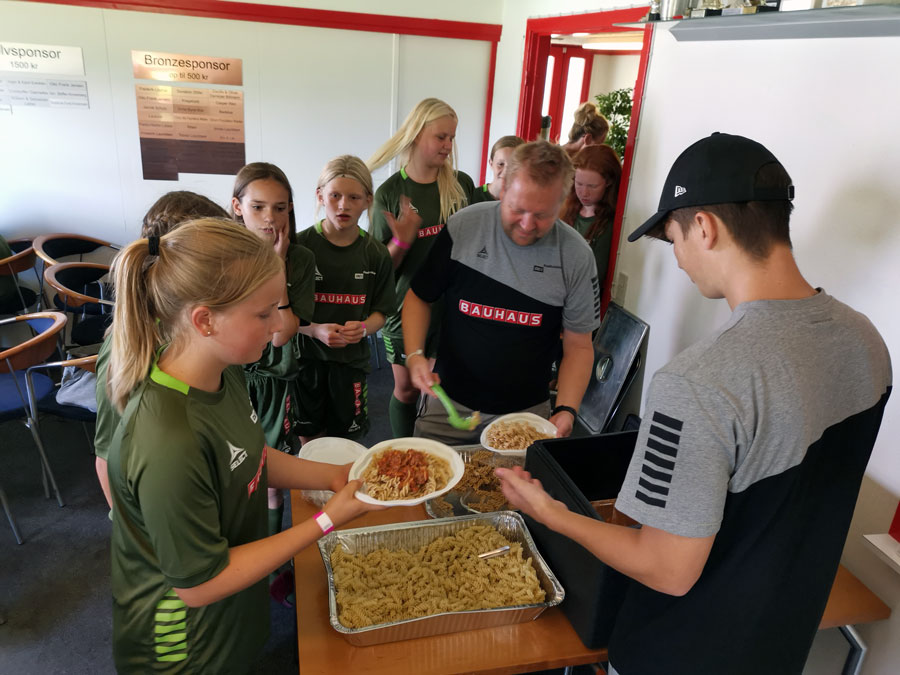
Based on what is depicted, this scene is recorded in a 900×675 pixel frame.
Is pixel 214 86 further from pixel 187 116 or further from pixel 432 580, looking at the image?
pixel 432 580

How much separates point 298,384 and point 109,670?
1265 mm

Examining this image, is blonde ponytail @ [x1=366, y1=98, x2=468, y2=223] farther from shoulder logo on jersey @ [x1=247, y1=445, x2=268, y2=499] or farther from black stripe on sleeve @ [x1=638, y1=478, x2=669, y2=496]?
black stripe on sleeve @ [x1=638, y1=478, x2=669, y2=496]

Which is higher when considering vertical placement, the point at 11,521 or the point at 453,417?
the point at 453,417

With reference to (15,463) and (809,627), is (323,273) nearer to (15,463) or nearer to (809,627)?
(809,627)

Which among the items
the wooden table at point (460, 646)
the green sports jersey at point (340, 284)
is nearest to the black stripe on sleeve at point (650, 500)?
the wooden table at point (460, 646)

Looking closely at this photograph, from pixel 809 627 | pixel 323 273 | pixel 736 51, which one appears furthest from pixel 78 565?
pixel 736 51

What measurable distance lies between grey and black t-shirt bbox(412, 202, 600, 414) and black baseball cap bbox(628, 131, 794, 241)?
1008 millimetres

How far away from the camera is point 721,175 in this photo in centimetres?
107

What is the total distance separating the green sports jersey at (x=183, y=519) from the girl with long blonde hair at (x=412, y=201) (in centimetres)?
175

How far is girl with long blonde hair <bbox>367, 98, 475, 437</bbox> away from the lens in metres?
3.12

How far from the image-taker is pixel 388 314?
9.32 feet

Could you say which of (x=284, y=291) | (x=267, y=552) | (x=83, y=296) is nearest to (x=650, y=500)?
(x=267, y=552)

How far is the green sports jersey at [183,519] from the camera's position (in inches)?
46.1

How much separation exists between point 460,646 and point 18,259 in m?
4.06
